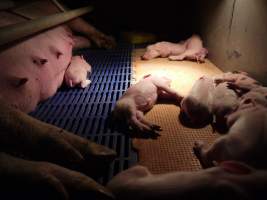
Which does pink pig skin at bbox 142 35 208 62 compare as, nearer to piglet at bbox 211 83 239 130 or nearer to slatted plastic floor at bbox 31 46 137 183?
slatted plastic floor at bbox 31 46 137 183

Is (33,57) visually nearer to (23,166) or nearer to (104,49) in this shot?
(23,166)

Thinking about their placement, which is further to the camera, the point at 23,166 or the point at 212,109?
the point at 212,109

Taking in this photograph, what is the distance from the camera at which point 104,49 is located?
17.8ft

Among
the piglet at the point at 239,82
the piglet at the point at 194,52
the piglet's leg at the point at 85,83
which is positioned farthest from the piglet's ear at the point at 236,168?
the piglet at the point at 194,52

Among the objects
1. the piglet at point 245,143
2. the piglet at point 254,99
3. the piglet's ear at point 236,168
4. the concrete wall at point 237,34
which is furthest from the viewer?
the concrete wall at point 237,34

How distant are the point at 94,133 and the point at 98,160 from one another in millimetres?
668

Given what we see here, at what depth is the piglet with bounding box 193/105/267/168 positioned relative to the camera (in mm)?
1766

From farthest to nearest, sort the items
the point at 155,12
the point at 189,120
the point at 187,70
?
the point at 155,12, the point at 187,70, the point at 189,120

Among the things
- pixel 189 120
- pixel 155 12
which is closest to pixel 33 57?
pixel 189 120

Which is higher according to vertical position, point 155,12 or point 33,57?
point 155,12

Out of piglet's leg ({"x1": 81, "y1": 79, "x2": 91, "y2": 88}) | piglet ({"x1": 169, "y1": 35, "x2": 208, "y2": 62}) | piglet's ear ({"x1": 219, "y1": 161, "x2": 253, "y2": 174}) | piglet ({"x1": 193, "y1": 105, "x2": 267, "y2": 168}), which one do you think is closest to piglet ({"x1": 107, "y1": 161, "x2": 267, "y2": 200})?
piglet's ear ({"x1": 219, "y1": 161, "x2": 253, "y2": 174})

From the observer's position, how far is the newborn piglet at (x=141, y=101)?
257 centimetres

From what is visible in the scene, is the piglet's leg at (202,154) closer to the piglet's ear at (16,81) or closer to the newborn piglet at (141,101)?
the newborn piglet at (141,101)

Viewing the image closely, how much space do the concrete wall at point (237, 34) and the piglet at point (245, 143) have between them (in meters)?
1.23
